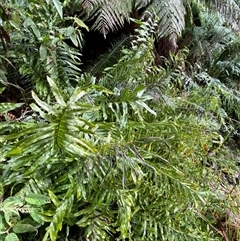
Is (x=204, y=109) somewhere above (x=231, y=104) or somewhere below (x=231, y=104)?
above

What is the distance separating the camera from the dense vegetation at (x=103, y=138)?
829 millimetres

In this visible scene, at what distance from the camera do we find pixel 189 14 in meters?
1.94

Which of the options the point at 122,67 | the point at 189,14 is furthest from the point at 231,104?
the point at 122,67

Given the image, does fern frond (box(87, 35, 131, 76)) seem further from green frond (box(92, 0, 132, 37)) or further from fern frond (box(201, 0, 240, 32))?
fern frond (box(201, 0, 240, 32))

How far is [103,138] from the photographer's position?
3.05 ft

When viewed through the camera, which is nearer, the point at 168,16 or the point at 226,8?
the point at 168,16

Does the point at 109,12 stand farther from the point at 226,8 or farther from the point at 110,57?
the point at 226,8

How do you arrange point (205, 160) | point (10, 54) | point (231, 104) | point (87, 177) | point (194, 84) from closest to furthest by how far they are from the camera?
1. point (87, 177)
2. point (10, 54)
3. point (205, 160)
4. point (194, 84)
5. point (231, 104)

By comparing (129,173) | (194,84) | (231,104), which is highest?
(129,173)

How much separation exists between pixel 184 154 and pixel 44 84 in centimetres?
54

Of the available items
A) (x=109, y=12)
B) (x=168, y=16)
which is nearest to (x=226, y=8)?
(x=168, y=16)

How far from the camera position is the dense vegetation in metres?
0.83

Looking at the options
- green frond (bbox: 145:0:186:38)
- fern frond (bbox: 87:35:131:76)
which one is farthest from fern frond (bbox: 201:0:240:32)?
fern frond (bbox: 87:35:131:76)

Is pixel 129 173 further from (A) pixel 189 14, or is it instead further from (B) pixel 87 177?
(A) pixel 189 14
